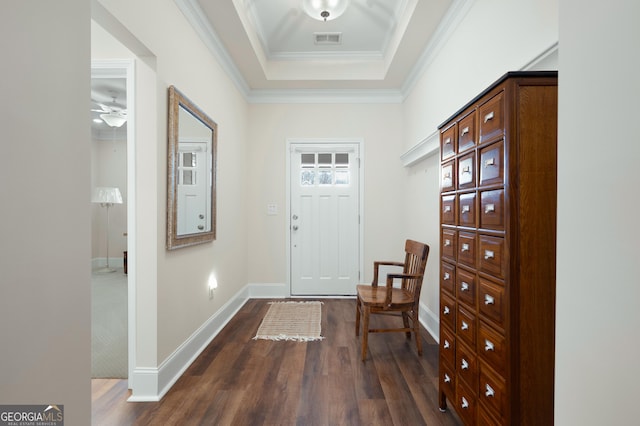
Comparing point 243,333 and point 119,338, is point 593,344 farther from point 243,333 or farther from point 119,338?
point 119,338

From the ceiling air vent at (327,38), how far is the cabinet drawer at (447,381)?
3.29m

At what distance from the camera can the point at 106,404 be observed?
1.87 metres

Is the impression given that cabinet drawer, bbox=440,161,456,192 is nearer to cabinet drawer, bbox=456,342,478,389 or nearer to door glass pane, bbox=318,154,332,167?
cabinet drawer, bbox=456,342,478,389

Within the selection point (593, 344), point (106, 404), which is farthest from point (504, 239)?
point (106, 404)

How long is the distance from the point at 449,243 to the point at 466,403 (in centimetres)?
80

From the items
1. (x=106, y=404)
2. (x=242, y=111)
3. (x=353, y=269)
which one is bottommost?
(x=106, y=404)

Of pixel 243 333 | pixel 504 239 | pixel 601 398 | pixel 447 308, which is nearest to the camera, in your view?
pixel 601 398

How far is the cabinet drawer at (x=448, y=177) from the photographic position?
5.41ft

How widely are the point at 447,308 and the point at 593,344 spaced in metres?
0.99

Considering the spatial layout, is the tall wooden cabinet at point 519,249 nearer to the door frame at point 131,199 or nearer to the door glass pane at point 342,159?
the door frame at point 131,199

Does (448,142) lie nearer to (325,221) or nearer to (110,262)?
(325,221)

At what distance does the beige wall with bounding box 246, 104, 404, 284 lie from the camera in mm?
4102

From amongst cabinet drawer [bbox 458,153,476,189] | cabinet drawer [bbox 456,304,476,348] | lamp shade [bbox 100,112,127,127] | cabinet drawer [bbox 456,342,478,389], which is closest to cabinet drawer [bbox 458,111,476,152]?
cabinet drawer [bbox 458,153,476,189]

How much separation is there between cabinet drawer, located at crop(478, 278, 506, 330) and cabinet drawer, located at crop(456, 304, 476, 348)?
0.37ft
